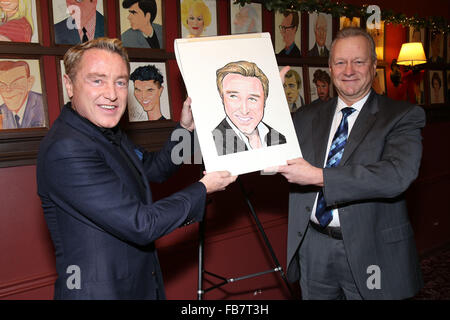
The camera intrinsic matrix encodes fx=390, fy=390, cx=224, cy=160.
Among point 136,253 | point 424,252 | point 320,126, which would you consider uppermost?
point 320,126

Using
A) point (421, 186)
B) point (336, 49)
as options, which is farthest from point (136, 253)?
point (421, 186)

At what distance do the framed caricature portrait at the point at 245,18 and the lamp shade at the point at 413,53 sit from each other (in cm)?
213

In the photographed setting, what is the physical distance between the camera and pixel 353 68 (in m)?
2.09

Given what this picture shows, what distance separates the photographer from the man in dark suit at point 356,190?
188 cm

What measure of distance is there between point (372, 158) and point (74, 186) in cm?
141

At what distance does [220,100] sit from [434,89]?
14.1 feet

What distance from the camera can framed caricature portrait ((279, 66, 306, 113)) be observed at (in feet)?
11.7

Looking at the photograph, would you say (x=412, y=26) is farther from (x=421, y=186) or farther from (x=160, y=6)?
(x=160, y=6)

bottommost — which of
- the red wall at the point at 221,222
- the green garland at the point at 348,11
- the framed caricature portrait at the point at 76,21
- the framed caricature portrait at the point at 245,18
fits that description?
the red wall at the point at 221,222

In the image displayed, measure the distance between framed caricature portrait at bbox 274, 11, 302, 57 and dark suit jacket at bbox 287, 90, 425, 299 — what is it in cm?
161

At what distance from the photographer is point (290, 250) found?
87.9 inches

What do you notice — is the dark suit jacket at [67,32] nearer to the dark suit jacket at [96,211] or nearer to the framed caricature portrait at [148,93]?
the framed caricature portrait at [148,93]

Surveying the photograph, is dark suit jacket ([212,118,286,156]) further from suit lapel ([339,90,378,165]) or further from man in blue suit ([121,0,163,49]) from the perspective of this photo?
man in blue suit ([121,0,163,49])

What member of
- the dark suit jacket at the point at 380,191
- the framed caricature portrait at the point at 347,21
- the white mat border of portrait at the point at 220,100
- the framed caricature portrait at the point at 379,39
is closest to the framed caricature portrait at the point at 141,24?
the white mat border of portrait at the point at 220,100
